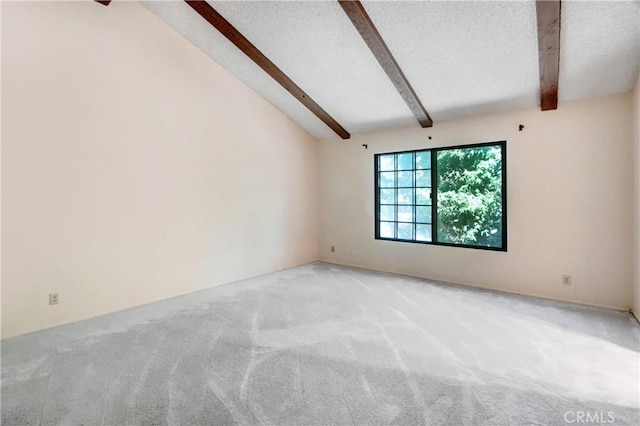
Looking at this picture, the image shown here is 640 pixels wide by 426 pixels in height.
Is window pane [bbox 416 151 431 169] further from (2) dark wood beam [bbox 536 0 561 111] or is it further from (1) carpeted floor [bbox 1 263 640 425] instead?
(1) carpeted floor [bbox 1 263 640 425]

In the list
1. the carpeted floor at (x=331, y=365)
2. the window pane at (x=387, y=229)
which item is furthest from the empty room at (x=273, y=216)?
the window pane at (x=387, y=229)

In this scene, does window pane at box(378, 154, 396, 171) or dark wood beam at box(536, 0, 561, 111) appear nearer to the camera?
dark wood beam at box(536, 0, 561, 111)

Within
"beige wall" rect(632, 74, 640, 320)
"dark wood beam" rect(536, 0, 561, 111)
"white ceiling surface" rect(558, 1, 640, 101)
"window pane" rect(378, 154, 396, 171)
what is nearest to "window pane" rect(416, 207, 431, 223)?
"window pane" rect(378, 154, 396, 171)

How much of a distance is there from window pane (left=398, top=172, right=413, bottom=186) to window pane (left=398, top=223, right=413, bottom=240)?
64 cm

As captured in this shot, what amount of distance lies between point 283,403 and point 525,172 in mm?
3754

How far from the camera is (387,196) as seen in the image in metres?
5.21

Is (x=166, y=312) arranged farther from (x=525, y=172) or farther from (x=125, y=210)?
(x=525, y=172)

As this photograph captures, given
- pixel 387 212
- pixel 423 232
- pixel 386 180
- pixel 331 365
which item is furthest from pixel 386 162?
pixel 331 365

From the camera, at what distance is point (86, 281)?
3.19 m

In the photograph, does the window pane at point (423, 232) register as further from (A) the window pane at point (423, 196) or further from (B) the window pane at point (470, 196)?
(A) the window pane at point (423, 196)

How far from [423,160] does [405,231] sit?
113 cm

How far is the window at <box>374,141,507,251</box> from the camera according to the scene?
13.8ft

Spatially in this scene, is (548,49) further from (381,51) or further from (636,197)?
(636,197)

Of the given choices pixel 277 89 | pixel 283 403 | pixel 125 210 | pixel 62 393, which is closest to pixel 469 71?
pixel 277 89
